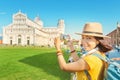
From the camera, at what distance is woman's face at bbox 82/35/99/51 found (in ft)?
10.8

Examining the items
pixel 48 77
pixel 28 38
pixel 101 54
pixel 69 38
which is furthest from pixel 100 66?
pixel 28 38

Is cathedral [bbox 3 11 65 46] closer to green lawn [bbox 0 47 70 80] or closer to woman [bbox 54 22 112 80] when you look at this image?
green lawn [bbox 0 47 70 80]

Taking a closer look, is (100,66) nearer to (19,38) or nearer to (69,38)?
(69,38)

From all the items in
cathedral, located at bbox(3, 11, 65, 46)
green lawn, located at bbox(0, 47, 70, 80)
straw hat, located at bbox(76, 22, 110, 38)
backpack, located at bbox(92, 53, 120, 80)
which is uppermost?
cathedral, located at bbox(3, 11, 65, 46)

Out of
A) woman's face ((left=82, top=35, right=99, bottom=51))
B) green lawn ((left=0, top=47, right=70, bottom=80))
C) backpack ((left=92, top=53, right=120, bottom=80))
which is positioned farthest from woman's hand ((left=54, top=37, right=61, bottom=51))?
green lawn ((left=0, top=47, right=70, bottom=80))

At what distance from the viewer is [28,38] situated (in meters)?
113

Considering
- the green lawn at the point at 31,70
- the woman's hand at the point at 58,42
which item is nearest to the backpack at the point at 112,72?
the woman's hand at the point at 58,42

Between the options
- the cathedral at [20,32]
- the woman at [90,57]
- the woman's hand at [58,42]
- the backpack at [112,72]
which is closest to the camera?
the backpack at [112,72]

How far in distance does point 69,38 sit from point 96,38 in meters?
0.75

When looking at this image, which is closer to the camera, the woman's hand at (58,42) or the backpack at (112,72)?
the backpack at (112,72)

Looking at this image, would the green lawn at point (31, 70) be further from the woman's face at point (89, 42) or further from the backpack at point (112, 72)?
the backpack at point (112, 72)

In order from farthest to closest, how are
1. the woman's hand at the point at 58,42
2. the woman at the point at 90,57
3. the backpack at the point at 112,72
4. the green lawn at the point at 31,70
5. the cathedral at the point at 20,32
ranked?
the cathedral at the point at 20,32 → the green lawn at the point at 31,70 → the woman's hand at the point at 58,42 → the woman at the point at 90,57 → the backpack at the point at 112,72

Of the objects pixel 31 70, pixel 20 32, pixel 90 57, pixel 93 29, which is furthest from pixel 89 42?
pixel 20 32

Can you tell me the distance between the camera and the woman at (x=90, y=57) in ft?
10.1
